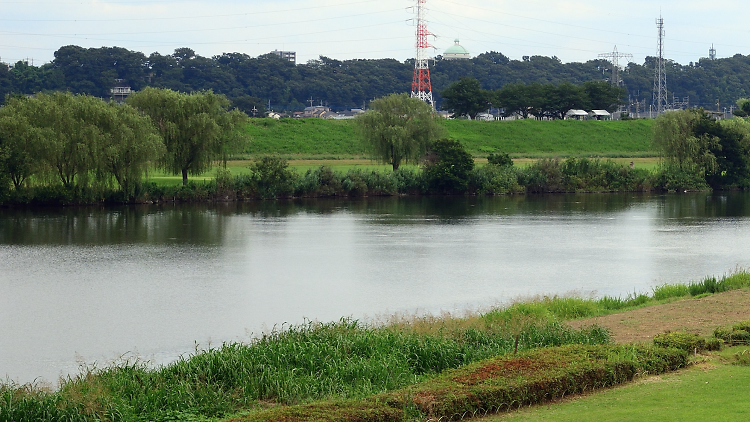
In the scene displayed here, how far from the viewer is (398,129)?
68562 mm

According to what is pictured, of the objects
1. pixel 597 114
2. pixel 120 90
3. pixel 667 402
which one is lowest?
pixel 667 402

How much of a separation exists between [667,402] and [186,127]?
51739 mm

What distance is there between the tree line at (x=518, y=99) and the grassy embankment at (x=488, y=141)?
33.2 feet

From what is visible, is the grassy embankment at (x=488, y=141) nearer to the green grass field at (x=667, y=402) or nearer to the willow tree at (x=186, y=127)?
the willow tree at (x=186, y=127)

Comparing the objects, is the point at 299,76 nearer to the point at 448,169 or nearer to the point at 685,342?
the point at 448,169

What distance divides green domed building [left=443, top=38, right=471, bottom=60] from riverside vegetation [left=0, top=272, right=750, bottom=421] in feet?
577

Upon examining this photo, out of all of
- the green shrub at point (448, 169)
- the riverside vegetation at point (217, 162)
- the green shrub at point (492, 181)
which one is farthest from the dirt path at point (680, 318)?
the green shrub at point (492, 181)

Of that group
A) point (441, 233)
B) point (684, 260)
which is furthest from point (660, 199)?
point (684, 260)

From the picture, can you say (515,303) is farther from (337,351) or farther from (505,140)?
(505,140)

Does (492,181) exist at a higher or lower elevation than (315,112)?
lower

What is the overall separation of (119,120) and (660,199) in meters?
39.8

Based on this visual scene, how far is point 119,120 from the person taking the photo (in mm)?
53594

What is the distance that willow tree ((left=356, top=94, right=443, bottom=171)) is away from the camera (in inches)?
2717

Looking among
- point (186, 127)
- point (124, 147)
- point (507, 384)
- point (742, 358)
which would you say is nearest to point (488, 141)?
point (186, 127)
